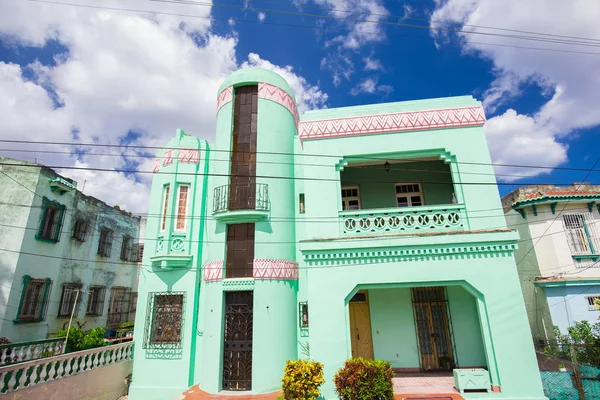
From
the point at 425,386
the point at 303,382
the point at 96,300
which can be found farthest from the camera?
the point at 96,300

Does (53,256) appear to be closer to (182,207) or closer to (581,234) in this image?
(182,207)

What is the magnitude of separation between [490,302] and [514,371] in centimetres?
151

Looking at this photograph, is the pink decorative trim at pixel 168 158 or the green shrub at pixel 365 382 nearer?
the green shrub at pixel 365 382

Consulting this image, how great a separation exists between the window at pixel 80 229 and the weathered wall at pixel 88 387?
25.5ft

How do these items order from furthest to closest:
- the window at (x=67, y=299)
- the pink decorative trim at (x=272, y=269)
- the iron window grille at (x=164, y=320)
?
1. the window at (x=67, y=299)
2. the iron window grille at (x=164, y=320)
3. the pink decorative trim at (x=272, y=269)

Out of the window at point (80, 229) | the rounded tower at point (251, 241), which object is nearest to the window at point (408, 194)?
the rounded tower at point (251, 241)

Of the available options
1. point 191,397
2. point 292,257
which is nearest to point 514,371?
point 292,257

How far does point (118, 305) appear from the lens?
18266mm

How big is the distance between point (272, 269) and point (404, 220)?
4378 millimetres

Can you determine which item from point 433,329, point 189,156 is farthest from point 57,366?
Answer: point 433,329

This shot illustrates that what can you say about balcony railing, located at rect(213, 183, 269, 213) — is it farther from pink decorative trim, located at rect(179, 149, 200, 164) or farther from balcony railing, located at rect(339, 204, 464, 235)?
balcony railing, located at rect(339, 204, 464, 235)

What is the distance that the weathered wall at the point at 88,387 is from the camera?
7.97m

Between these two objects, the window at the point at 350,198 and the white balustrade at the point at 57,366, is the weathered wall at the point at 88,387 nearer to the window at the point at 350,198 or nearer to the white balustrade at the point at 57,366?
the white balustrade at the point at 57,366

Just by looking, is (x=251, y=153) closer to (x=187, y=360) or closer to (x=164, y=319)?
(x=164, y=319)
